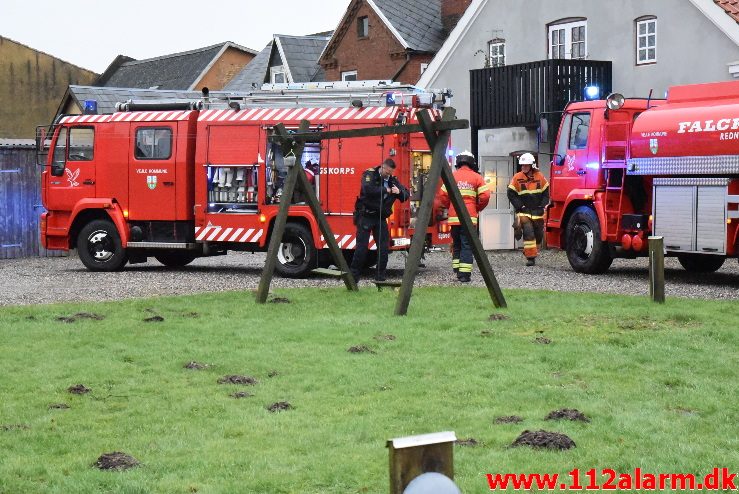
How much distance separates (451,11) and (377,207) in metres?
28.7

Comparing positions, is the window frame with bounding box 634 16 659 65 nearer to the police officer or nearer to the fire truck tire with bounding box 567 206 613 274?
the fire truck tire with bounding box 567 206 613 274

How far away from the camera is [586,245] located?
20.2m

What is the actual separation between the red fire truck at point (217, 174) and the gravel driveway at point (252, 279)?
630 millimetres

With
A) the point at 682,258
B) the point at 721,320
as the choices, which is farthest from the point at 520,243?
the point at 721,320

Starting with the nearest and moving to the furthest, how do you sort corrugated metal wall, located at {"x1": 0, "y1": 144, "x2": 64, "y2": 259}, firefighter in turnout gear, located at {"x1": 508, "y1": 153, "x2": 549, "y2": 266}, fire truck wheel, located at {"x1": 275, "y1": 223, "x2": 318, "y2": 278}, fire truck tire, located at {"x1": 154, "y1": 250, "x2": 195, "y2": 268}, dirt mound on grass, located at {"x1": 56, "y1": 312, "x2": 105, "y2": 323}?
dirt mound on grass, located at {"x1": 56, "y1": 312, "x2": 105, "y2": 323} < fire truck wheel, located at {"x1": 275, "y1": 223, "x2": 318, "y2": 278} < firefighter in turnout gear, located at {"x1": 508, "y1": 153, "x2": 549, "y2": 266} < fire truck tire, located at {"x1": 154, "y1": 250, "x2": 195, "y2": 268} < corrugated metal wall, located at {"x1": 0, "y1": 144, "x2": 64, "y2": 259}

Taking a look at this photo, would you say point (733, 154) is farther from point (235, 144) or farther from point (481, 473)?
point (481, 473)

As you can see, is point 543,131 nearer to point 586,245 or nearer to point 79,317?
point 586,245

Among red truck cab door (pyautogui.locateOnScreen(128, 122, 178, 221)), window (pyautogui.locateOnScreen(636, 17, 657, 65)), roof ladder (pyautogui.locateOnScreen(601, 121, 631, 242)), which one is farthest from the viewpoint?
window (pyautogui.locateOnScreen(636, 17, 657, 65))

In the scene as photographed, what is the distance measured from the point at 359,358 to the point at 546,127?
33.0 ft

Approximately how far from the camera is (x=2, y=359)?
1070 centimetres

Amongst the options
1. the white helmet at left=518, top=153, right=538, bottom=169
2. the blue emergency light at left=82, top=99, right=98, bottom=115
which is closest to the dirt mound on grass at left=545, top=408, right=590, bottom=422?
the white helmet at left=518, top=153, right=538, bottom=169

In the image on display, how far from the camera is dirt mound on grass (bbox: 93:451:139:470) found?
6689 mm

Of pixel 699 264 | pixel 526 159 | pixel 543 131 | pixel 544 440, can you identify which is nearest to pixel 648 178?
pixel 543 131

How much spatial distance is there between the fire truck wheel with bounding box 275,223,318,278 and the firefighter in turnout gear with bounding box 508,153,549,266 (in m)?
3.64
